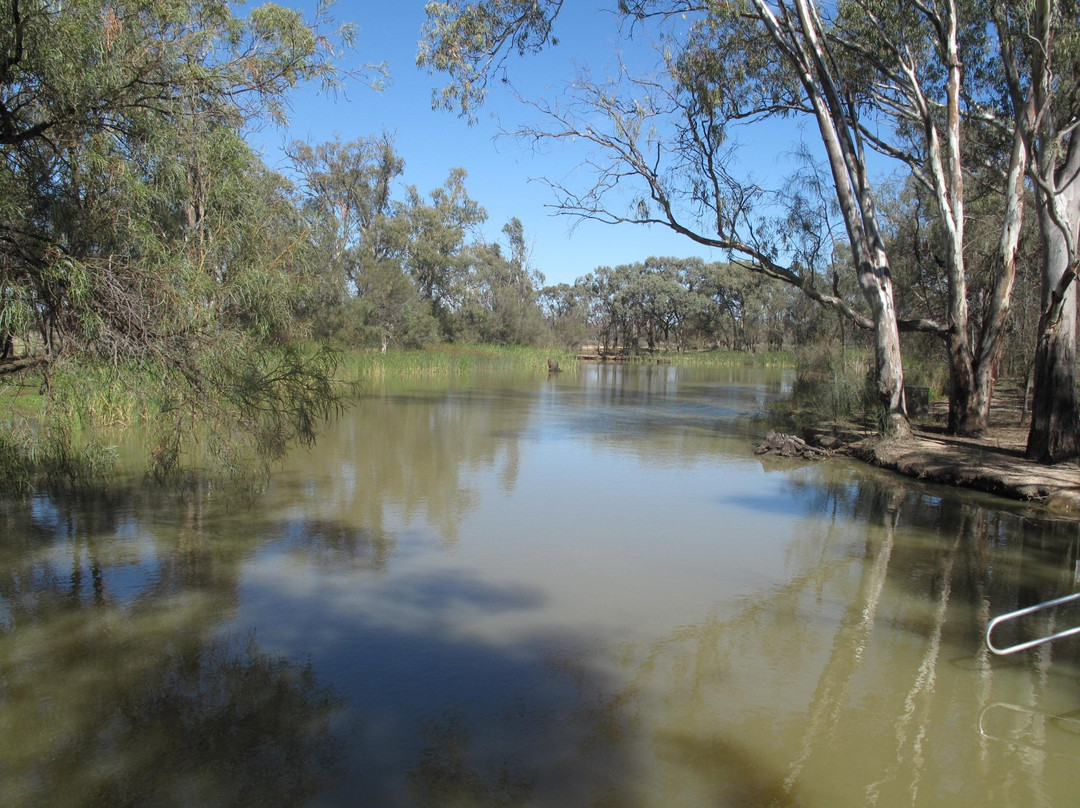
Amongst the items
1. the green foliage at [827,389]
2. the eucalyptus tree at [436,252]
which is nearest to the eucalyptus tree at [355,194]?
the eucalyptus tree at [436,252]

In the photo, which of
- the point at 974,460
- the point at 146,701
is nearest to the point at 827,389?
the point at 974,460

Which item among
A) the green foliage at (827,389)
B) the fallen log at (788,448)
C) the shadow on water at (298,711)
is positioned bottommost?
the shadow on water at (298,711)

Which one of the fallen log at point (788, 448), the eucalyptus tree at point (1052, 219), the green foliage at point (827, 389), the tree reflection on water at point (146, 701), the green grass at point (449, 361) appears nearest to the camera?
the tree reflection on water at point (146, 701)

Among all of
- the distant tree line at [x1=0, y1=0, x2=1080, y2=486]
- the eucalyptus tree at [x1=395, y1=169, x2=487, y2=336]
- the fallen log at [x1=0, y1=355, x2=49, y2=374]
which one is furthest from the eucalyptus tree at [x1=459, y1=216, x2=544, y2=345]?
the fallen log at [x1=0, y1=355, x2=49, y2=374]

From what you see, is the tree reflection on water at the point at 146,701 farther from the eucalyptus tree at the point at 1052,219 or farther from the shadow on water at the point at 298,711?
the eucalyptus tree at the point at 1052,219

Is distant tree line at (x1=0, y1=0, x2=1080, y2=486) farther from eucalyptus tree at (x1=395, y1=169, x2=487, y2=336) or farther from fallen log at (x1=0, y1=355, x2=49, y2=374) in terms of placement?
eucalyptus tree at (x1=395, y1=169, x2=487, y2=336)

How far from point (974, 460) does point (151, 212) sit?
356 inches

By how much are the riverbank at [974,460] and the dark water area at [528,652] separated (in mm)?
421

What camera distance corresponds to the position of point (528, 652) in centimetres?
420

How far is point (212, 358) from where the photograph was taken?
5.19 m

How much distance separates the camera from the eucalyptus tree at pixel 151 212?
475cm

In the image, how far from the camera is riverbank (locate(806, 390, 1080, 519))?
26.3 ft

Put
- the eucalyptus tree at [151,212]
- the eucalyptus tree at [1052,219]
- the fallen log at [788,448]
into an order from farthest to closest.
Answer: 1. the fallen log at [788,448]
2. the eucalyptus tree at [1052,219]
3. the eucalyptus tree at [151,212]

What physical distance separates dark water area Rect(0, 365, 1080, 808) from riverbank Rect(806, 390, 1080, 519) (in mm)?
421
